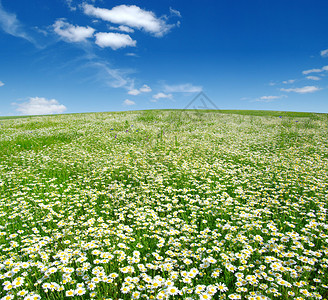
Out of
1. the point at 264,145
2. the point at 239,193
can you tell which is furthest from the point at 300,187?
the point at 264,145

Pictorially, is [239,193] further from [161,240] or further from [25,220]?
[25,220]

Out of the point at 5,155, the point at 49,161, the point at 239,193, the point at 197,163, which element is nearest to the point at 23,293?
the point at 239,193

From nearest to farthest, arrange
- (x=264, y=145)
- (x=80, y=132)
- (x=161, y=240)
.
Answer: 1. (x=161, y=240)
2. (x=264, y=145)
3. (x=80, y=132)

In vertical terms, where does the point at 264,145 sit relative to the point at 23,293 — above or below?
above

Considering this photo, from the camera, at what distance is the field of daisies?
3.07 metres

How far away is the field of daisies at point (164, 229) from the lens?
3070mm

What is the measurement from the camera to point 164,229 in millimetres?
4516

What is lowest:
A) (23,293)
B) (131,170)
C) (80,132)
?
(23,293)

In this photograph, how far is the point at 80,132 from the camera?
667 inches

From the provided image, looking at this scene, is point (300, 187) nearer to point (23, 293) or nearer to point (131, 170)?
point (131, 170)

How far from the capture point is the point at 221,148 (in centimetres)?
1173

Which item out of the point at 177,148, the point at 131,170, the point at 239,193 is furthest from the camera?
the point at 177,148

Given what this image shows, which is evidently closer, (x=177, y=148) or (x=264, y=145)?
(x=177, y=148)

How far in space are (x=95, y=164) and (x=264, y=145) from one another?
1004cm
